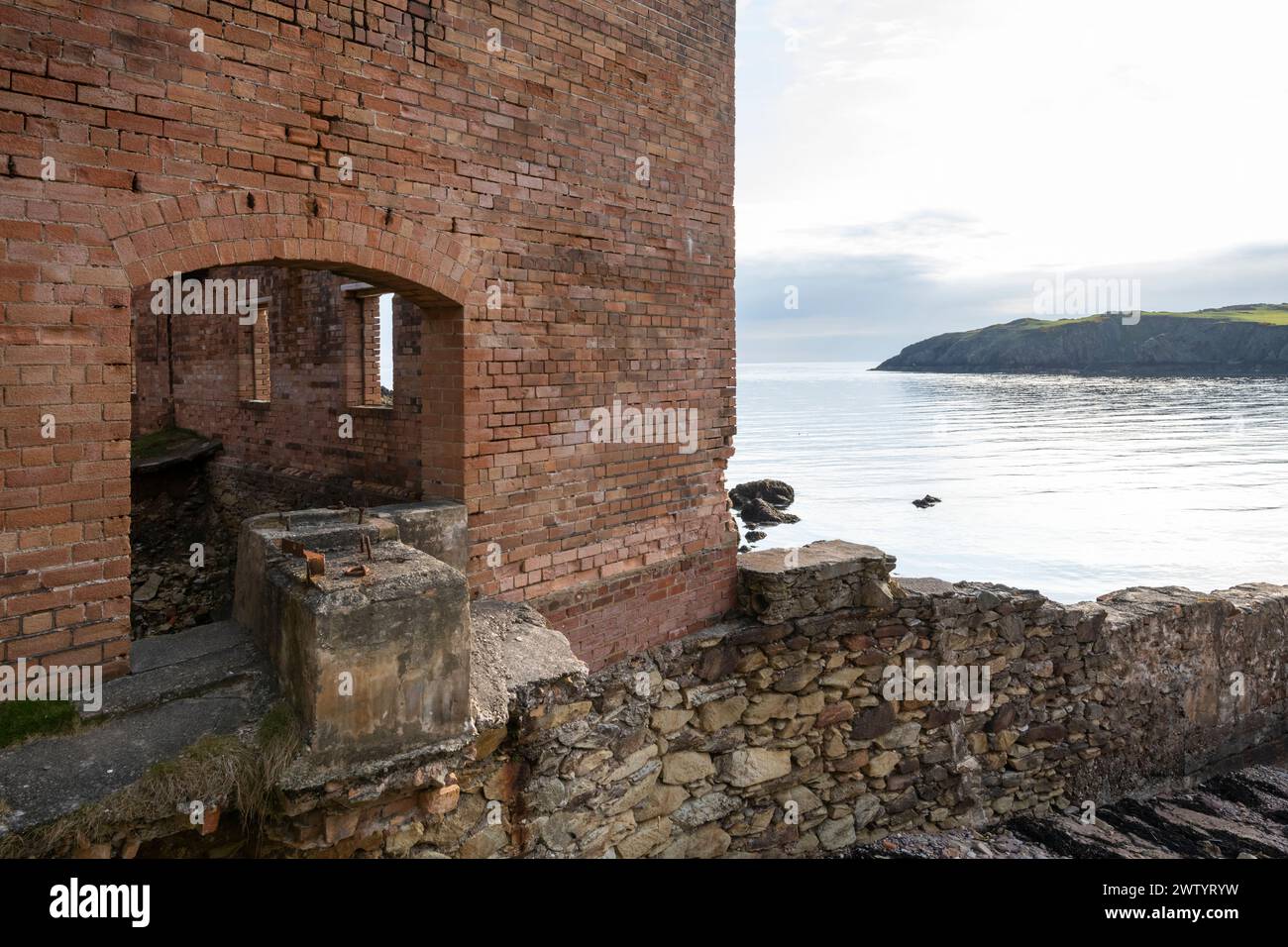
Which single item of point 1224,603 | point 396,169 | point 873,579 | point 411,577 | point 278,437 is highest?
point 396,169

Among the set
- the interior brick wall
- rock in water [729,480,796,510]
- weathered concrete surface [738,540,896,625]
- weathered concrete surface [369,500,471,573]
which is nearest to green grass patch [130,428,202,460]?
the interior brick wall

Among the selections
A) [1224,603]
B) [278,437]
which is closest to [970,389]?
[1224,603]

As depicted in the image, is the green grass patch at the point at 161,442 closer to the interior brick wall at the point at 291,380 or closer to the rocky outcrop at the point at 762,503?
the interior brick wall at the point at 291,380

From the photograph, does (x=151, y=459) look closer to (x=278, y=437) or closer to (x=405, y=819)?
(x=278, y=437)

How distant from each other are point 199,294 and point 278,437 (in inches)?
106

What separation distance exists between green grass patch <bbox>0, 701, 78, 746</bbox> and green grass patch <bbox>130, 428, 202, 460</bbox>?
756 centimetres

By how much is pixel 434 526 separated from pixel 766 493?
24064 mm

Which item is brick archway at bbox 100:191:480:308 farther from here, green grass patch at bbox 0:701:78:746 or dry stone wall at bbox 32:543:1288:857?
dry stone wall at bbox 32:543:1288:857

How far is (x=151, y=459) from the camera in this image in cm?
988

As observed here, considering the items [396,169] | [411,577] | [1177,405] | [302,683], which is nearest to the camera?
[302,683]

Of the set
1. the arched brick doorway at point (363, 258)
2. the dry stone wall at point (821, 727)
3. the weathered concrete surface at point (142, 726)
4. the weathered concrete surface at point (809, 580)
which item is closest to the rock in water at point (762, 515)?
the dry stone wall at point (821, 727)

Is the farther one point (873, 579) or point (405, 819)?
point (873, 579)

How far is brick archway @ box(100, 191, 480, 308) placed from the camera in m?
3.72

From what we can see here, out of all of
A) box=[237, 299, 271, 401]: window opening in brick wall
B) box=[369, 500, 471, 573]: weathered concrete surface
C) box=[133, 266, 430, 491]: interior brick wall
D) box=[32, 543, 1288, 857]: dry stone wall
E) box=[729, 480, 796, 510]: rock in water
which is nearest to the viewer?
box=[32, 543, 1288, 857]: dry stone wall
